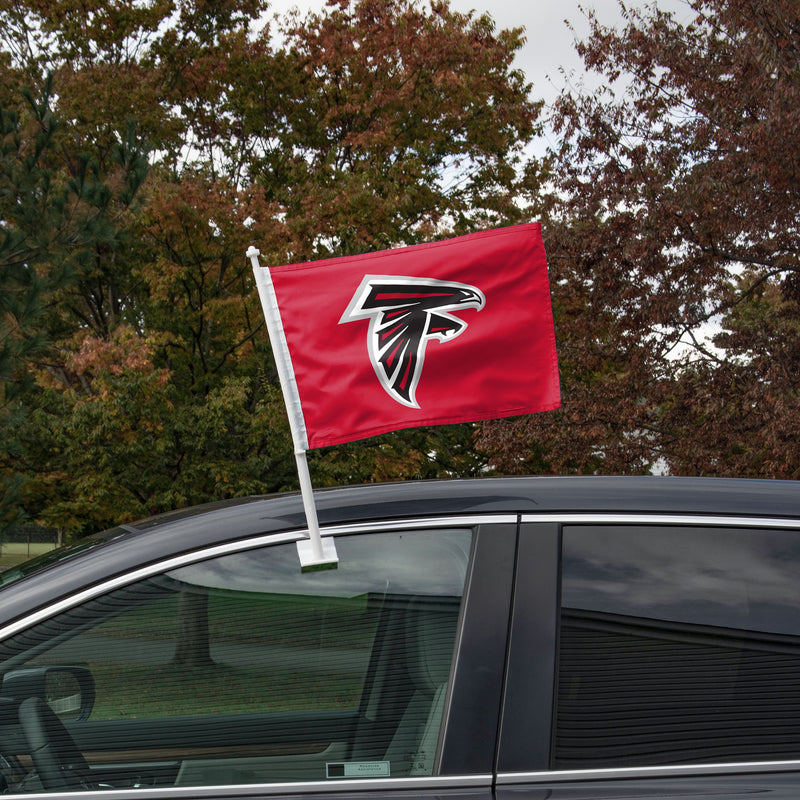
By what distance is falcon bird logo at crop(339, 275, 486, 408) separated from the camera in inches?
87.8

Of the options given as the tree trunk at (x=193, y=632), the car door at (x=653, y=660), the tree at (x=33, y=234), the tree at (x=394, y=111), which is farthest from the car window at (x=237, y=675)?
the tree at (x=394, y=111)

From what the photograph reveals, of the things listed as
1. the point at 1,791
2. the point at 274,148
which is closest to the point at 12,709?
the point at 1,791

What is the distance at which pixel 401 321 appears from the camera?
2240mm

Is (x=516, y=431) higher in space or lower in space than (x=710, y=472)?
higher

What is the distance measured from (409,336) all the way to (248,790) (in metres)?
1.10

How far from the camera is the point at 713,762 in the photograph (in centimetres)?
171

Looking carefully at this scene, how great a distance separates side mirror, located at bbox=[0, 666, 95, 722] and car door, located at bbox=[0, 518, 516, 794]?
0.04ft

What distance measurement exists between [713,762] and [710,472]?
1066 cm

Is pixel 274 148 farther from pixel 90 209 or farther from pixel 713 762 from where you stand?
pixel 713 762

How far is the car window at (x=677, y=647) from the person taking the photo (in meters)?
1.74

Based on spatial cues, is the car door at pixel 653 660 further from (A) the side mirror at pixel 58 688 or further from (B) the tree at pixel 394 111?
(B) the tree at pixel 394 111

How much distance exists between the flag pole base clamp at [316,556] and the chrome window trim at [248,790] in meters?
0.42

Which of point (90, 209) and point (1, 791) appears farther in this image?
point (90, 209)

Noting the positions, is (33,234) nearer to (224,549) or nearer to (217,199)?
(217,199)
